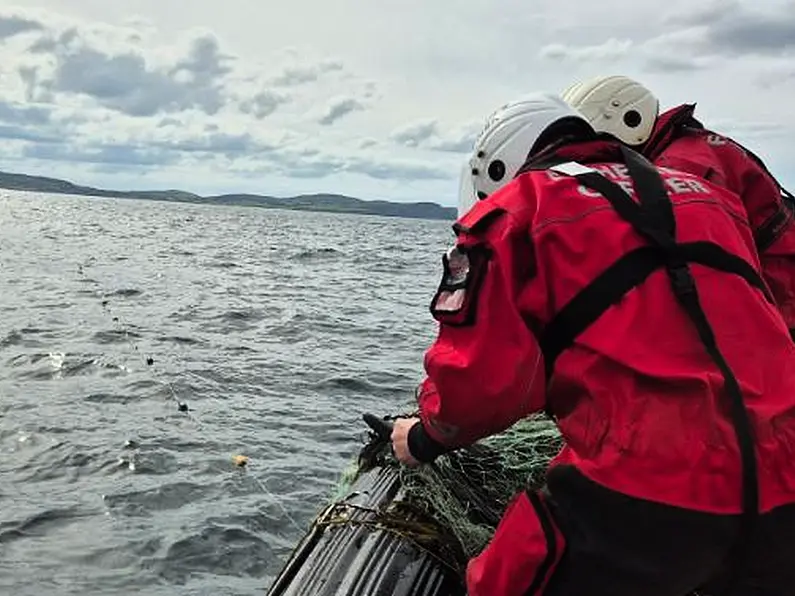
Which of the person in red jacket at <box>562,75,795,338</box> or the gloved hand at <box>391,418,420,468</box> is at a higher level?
the person in red jacket at <box>562,75,795,338</box>

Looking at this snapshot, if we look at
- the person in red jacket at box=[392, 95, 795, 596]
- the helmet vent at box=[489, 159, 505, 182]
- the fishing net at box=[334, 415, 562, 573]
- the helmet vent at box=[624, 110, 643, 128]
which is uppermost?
the helmet vent at box=[624, 110, 643, 128]

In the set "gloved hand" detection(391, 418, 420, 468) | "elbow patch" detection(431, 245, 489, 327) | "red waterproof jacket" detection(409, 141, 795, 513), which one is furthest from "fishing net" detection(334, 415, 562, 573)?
"elbow patch" detection(431, 245, 489, 327)

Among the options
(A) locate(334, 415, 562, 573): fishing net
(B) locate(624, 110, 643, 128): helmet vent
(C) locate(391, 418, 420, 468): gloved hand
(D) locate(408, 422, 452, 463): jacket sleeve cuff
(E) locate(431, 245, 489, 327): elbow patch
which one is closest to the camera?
(E) locate(431, 245, 489, 327): elbow patch

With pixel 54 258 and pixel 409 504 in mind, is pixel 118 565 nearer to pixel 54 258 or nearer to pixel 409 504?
pixel 409 504

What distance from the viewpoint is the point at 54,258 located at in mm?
32281

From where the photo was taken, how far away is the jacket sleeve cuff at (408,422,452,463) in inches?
116

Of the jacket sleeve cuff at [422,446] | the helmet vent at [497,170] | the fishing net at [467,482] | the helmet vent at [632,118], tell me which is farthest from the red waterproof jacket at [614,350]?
the helmet vent at [632,118]

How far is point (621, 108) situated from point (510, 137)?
1.80 meters

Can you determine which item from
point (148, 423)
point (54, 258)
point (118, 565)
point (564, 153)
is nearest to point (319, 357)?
point (148, 423)

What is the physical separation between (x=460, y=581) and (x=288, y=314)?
16.8 m

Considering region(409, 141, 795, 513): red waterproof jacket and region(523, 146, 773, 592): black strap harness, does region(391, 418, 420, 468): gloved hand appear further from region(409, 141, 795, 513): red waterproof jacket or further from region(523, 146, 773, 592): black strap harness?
region(523, 146, 773, 592): black strap harness

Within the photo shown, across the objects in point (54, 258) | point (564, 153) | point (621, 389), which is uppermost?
point (564, 153)

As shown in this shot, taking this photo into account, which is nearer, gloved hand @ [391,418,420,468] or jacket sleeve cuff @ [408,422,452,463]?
jacket sleeve cuff @ [408,422,452,463]

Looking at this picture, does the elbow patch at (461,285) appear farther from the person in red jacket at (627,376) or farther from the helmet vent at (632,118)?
the helmet vent at (632,118)
